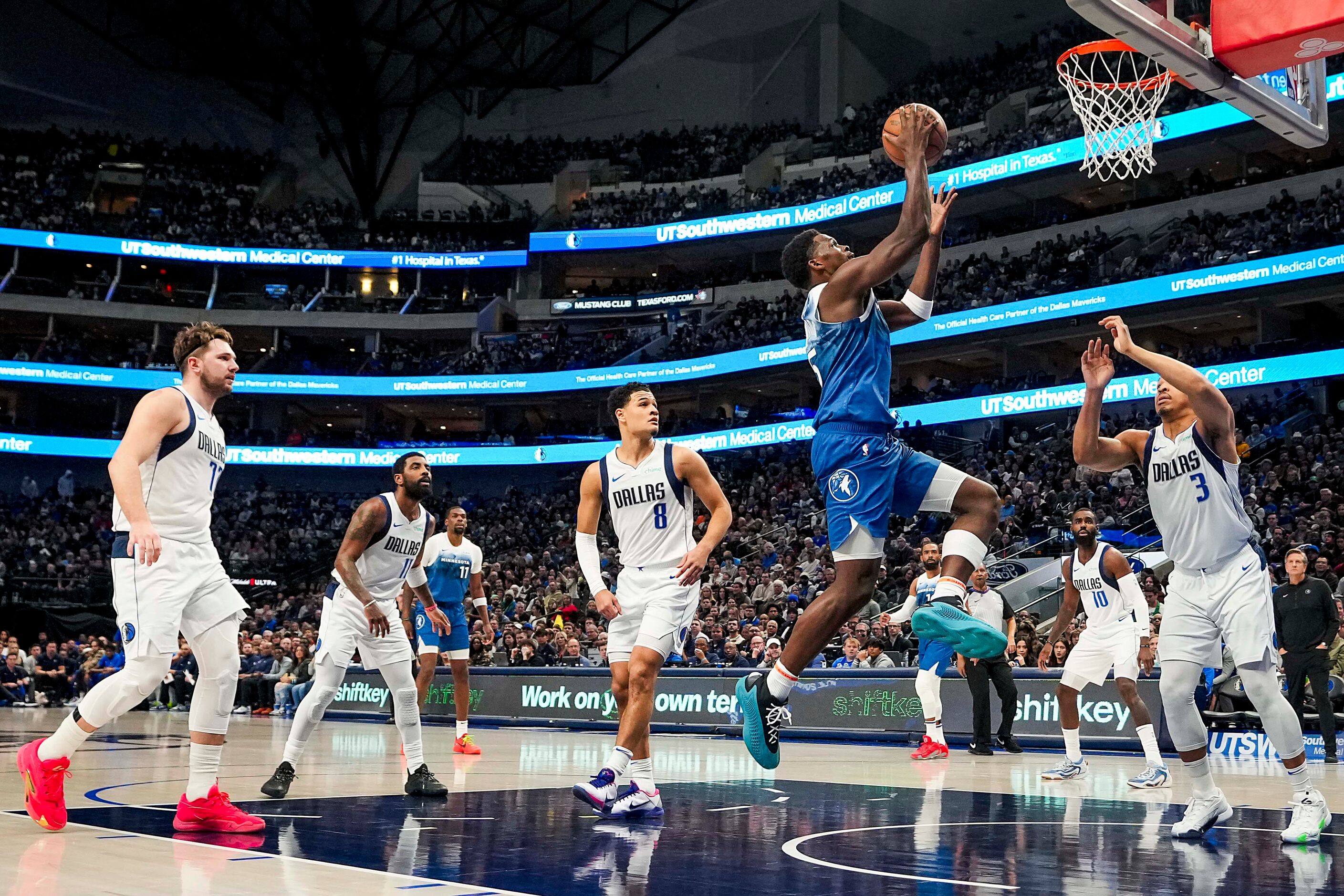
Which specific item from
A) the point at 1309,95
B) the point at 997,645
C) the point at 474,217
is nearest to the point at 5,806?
the point at 997,645

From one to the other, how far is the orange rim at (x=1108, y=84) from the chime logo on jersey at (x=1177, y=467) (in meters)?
4.06

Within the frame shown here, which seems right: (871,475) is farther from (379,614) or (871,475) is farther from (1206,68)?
(1206,68)

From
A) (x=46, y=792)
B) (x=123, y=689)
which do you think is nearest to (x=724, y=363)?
(x=123, y=689)

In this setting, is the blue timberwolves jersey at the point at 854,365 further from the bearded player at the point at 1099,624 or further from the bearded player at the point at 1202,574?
the bearded player at the point at 1099,624

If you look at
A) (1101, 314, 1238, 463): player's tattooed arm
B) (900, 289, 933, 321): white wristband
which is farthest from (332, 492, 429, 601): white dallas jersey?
(1101, 314, 1238, 463): player's tattooed arm

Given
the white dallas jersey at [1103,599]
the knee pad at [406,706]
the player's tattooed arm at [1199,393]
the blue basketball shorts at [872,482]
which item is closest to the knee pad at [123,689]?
the knee pad at [406,706]

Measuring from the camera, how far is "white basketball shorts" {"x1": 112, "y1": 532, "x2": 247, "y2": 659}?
6.01 m

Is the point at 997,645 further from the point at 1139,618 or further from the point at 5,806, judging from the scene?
the point at 1139,618

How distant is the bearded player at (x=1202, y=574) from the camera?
6562 mm

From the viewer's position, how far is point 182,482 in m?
6.24

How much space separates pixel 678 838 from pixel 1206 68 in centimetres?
603

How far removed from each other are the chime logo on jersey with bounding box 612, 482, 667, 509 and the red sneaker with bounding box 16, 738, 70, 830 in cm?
345

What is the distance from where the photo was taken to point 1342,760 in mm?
13273

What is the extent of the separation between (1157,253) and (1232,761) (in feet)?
79.2
